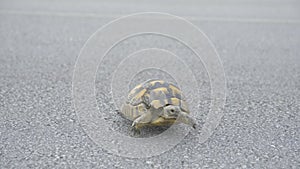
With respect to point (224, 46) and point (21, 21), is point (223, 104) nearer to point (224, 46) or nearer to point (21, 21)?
point (224, 46)

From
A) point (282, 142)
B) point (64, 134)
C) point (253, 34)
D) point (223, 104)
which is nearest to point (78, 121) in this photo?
point (64, 134)

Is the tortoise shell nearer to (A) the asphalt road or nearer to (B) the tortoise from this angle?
(B) the tortoise

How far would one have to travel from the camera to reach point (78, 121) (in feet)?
10.1

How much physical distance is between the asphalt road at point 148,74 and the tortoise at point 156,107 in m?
0.16

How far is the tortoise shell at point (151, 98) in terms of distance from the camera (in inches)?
108

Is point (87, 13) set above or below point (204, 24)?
above

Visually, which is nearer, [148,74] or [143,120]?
[143,120]

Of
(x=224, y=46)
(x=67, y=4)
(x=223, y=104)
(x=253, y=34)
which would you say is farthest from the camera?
(x=67, y=4)

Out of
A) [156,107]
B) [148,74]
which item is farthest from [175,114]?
[148,74]

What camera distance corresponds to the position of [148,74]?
4.30m

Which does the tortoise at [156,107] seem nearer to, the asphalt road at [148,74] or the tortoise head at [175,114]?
the tortoise head at [175,114]

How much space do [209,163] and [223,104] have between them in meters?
1.11

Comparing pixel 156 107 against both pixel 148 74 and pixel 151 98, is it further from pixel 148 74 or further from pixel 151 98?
pixel 148 74

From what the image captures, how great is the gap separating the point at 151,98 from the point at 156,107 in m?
0.10
